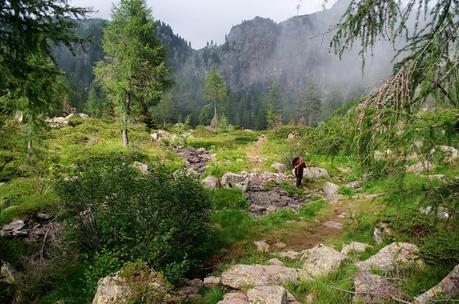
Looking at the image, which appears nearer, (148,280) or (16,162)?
(148,280)

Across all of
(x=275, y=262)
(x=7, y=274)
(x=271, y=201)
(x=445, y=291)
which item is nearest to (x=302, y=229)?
(x=275, y=262)

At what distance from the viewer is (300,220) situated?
40.3 feet

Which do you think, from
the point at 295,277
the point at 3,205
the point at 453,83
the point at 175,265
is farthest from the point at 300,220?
the point at 3,205

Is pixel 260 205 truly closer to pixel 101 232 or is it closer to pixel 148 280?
pixel 101 232

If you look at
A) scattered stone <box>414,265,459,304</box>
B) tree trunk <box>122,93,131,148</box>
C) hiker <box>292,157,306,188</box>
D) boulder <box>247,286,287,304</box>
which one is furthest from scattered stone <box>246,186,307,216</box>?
tree trunk <box>122,93,131,148</box>

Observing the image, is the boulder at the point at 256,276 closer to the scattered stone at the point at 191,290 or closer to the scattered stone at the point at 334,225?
the scattered stone at the point at 191,290

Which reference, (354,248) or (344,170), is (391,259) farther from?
(344,170)

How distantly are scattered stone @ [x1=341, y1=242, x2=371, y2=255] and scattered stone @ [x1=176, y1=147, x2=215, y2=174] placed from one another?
45.0 ft

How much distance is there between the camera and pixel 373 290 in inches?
214

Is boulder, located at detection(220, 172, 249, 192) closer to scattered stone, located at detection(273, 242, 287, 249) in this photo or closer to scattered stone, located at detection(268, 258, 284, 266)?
scattered stone, located at detection(273, 242, 287, 249)

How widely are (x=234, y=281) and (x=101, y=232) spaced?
131 inches

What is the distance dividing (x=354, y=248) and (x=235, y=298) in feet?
12.9

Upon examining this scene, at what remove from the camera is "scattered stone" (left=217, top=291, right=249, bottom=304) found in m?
6.03

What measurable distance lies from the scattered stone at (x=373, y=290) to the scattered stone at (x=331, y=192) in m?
8.90
